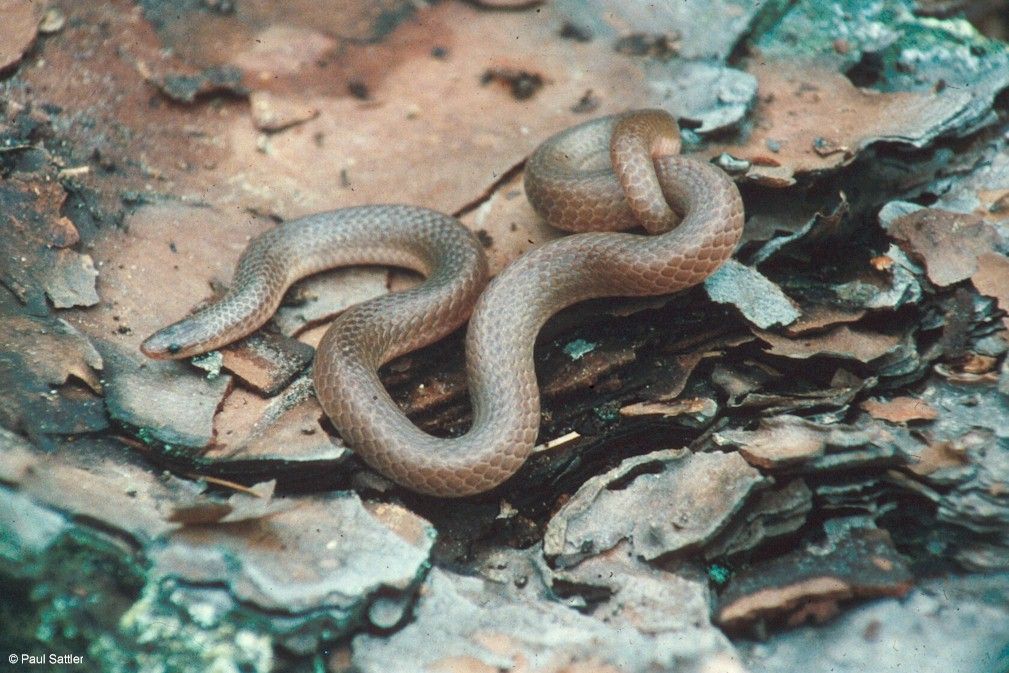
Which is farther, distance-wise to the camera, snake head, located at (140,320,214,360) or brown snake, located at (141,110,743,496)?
snake head, located at (140,320,214,360)

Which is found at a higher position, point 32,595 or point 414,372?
point 32,595

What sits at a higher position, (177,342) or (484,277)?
(177,342)

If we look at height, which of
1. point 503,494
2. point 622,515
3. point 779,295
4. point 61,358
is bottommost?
point 503,494

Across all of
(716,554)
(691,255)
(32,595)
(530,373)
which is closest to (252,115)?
(530,373)

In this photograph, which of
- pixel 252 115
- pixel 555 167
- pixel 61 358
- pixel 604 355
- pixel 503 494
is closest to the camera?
pixel 61 358

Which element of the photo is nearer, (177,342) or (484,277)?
(177,342)

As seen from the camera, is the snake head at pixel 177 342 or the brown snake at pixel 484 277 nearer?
the brown snake at pixel 484 277

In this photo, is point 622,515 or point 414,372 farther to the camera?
point 414,372

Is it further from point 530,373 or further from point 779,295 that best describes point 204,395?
point 779,295
